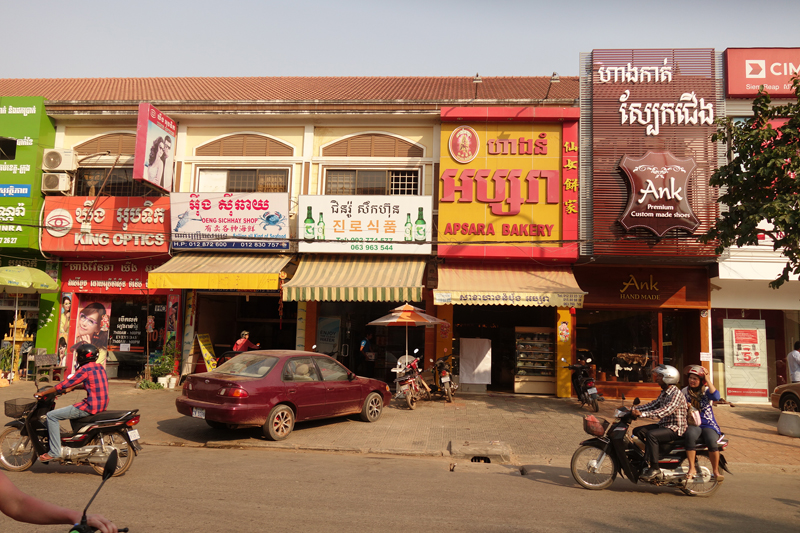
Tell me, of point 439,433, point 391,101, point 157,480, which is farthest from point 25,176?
point 439,433

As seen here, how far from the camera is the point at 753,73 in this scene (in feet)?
46.4

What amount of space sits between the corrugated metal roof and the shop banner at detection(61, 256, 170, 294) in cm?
595

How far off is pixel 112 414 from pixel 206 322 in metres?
9.49

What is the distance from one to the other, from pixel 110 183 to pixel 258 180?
14.9ft

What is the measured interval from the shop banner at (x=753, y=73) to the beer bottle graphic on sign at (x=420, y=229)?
9053 millimetres

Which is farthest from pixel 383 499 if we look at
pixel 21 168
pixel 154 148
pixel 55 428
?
pixel 21 168

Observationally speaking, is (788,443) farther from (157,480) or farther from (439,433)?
(157,480)

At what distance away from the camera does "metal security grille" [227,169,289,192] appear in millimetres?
15602

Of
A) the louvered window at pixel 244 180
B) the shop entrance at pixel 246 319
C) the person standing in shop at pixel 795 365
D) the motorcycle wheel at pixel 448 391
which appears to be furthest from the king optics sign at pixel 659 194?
the shop entrance at pixel 246 319

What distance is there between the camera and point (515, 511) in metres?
5.45

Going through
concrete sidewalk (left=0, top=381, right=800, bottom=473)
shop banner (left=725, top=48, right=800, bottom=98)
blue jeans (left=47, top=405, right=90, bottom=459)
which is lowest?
concrete sidewalk (left=0, top=381, right=800, bottom=473)

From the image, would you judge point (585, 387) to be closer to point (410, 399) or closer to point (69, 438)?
point (410, 399)

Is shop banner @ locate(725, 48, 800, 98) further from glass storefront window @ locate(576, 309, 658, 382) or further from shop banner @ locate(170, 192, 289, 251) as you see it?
shop banner @ locate(170, 192, 289, 251)

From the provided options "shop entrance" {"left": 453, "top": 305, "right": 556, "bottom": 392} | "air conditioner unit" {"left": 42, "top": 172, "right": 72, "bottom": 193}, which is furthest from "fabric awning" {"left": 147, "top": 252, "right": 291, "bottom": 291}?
"shop entrance" {"left": 453, "top": 305, "right": 556, "bottom": 392}
